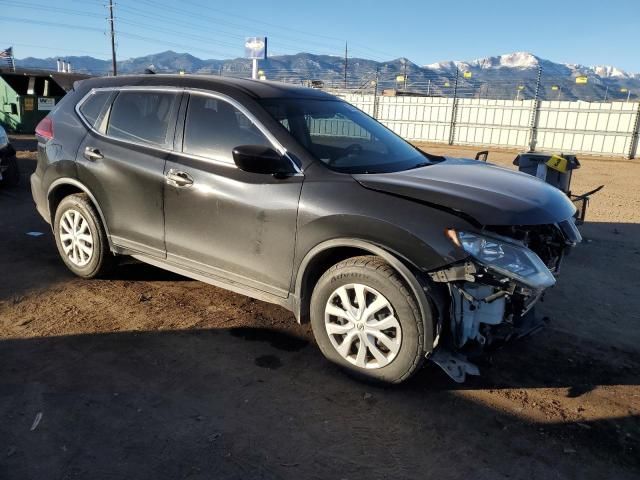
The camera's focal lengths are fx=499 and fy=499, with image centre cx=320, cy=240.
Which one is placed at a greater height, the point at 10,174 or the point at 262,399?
the point at 10,174

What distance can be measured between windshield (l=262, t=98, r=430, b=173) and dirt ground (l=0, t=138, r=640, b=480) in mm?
1386

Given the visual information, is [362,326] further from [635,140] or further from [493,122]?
[493,122]

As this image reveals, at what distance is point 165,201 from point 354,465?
2.43 meters

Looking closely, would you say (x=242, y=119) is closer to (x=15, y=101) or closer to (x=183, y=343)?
(x=183, y=343)

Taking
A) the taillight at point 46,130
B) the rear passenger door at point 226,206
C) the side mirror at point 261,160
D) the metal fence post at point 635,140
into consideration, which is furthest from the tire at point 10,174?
the metal fence post at point 635,140

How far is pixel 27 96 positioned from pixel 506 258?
1973 centimetres

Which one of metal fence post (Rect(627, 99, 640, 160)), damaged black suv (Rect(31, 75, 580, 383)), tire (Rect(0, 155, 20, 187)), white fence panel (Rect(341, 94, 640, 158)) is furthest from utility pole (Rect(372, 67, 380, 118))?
damaged black suv (Rect(31, 75, 580, 383))

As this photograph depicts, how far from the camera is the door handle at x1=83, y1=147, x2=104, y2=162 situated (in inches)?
169

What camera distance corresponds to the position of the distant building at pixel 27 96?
17875mm

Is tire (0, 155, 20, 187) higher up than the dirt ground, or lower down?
higher up

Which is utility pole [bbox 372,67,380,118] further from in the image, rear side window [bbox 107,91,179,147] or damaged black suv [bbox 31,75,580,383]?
rear side window [bbox 107,91,179,147]

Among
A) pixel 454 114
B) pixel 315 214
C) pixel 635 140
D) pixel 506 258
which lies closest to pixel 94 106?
pixel 315 214

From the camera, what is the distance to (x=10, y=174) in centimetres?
872

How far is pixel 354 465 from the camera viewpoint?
2.46m
